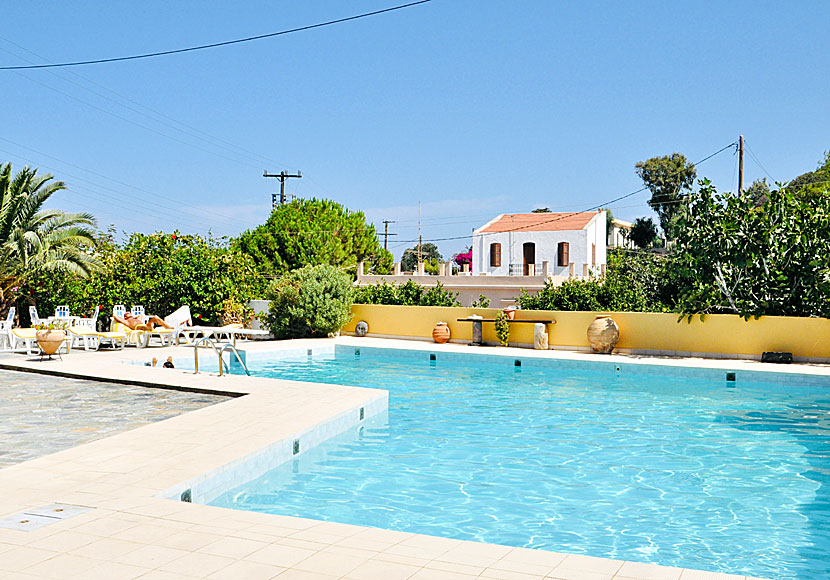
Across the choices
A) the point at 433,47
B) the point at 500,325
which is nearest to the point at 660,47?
the point at 433,47

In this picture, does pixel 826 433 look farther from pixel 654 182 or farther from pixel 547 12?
pixel 654 182

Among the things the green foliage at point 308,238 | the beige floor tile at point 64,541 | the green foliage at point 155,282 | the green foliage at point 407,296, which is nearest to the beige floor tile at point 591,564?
the beige floor tile at point 64,541

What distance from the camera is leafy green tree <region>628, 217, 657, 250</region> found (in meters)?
61.3

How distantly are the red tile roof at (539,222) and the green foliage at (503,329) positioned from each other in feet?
117

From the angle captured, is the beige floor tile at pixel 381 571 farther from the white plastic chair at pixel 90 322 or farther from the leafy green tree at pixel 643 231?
the leafy green tree at pixel 643 231

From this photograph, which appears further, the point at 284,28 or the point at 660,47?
the point at 660,47

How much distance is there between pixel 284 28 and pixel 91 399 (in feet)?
39.7

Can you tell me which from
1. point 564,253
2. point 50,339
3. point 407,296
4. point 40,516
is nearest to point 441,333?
point 407,296

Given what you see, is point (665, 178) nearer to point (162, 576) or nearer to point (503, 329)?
point (503, 329)

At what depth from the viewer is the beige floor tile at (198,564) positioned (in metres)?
4.04

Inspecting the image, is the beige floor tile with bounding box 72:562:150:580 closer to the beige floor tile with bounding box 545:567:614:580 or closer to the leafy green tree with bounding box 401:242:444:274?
the beige floor tile with bounding box 545:567:614:580

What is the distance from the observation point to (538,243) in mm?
54562

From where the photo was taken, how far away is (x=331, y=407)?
9.30 m

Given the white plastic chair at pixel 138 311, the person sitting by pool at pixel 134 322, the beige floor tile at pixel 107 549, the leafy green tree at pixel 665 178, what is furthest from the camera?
the leafy green tree at pixel 665 178
